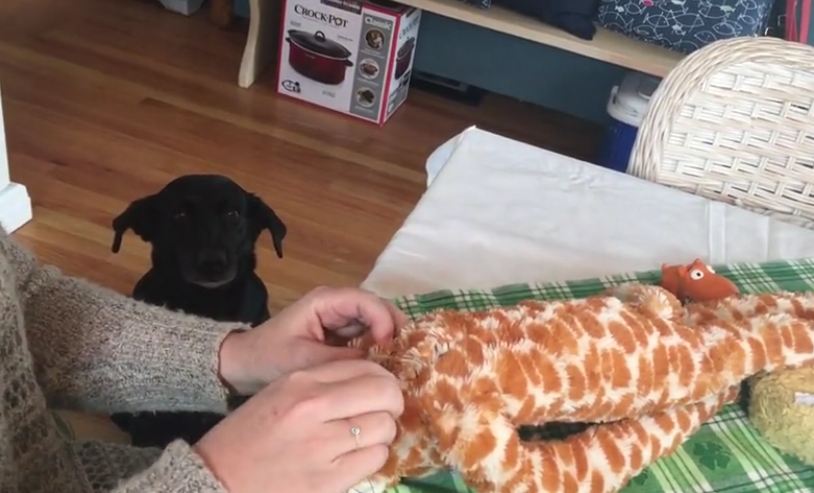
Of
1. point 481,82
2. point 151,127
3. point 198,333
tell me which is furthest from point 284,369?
point 481,82

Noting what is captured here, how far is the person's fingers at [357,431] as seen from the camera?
566mm

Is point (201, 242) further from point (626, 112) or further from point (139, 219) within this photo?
point (626, 112)

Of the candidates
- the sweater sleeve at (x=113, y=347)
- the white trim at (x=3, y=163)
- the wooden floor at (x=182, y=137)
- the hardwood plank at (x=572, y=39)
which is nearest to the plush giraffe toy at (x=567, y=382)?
the sweater sleeve at (x=113, y=347)

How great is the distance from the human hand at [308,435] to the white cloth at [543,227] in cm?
28

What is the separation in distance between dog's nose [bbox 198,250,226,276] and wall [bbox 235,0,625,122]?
1.32m

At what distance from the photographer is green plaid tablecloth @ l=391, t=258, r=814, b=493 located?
683 mm

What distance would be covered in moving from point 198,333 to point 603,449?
343 millimetres

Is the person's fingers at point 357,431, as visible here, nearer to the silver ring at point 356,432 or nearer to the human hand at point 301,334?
the silver ring at point 356,432

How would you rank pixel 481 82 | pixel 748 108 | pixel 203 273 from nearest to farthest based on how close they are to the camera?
1. pixel 748 108
2. pixel 203 273
3. pixel 481 82

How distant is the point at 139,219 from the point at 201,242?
0.42 feet

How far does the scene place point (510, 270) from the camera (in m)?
0.92

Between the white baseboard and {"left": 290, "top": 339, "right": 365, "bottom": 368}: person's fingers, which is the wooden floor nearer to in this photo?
the white baseboard

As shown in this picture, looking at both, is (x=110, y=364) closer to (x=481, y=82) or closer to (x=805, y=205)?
(x=805, y=205)

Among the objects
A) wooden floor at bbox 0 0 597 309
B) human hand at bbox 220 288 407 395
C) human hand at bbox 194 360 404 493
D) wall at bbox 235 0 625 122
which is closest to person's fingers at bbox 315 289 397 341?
human hand at bbox 220 288 407 395
